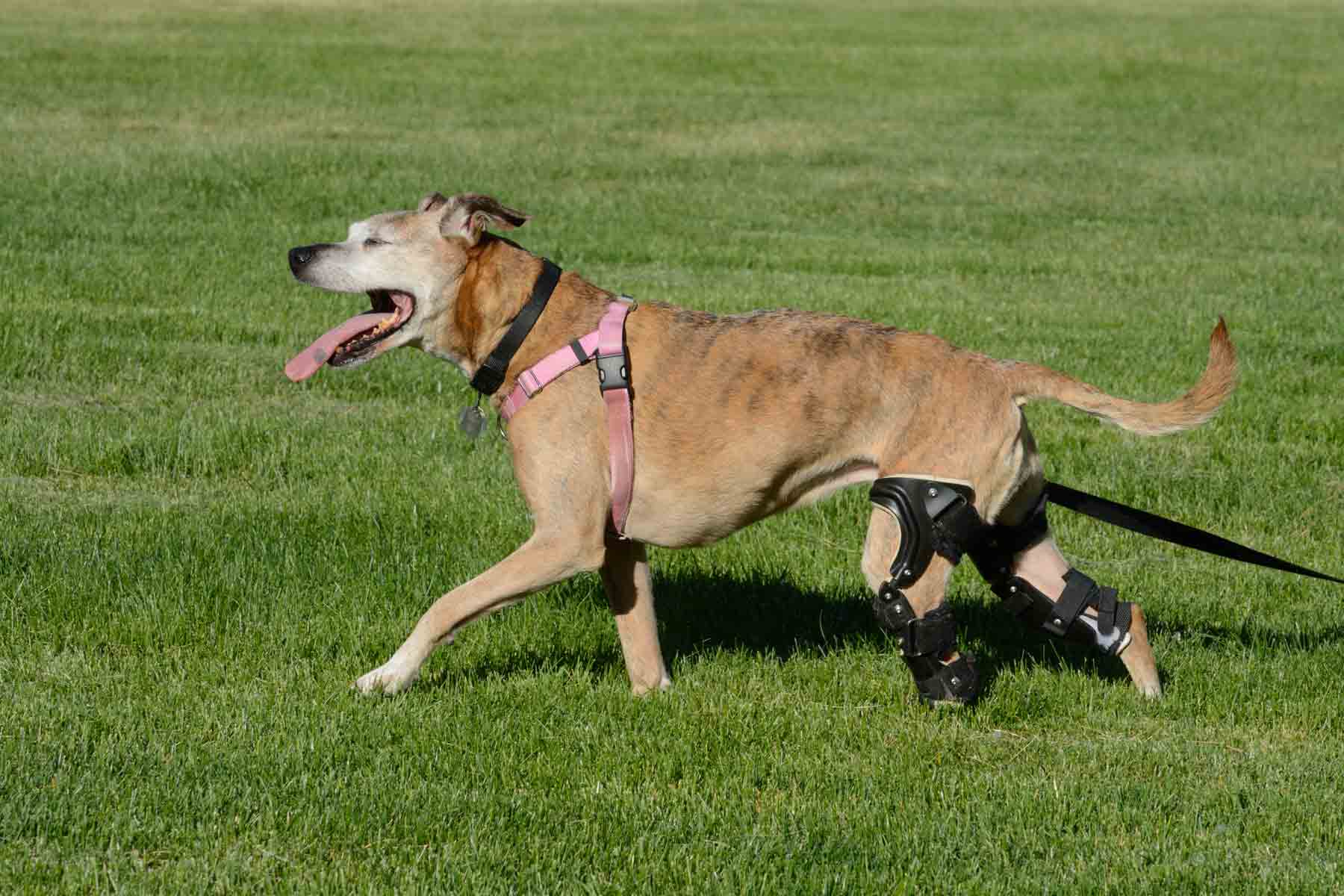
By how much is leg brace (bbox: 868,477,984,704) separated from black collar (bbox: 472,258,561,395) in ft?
4.54

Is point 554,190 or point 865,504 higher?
point 865,504

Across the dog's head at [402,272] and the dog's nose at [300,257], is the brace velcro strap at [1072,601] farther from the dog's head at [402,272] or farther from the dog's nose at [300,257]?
the dog's nose at [300,257]

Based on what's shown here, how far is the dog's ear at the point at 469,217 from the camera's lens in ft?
19.6

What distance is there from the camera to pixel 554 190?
19.7 m

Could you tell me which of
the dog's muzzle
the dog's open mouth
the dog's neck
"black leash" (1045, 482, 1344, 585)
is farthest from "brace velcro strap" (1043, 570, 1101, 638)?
the dog's muzzle

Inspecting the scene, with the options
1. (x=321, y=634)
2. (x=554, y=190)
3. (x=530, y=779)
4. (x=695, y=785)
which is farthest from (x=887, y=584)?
(x=554, y=190)

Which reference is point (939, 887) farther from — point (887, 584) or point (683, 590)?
point (683, 590)

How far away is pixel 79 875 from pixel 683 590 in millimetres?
3495

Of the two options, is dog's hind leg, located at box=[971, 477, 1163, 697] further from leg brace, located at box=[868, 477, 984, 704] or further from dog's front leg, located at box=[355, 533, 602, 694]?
dog's front leg, located at box=[355, 533, 602, 694]

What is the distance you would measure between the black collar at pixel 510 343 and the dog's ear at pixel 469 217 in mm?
261

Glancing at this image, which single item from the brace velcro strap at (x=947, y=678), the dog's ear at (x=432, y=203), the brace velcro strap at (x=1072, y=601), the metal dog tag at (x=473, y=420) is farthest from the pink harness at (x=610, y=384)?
the brace velcro strap at (x=1072, y=601)

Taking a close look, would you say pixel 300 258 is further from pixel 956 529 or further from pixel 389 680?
pixel 956 529

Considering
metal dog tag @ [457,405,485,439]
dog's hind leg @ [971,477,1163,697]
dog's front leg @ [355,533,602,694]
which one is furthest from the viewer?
dog's hind leg @ [971,477,1163,697]

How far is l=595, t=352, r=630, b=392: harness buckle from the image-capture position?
5.86 metres
